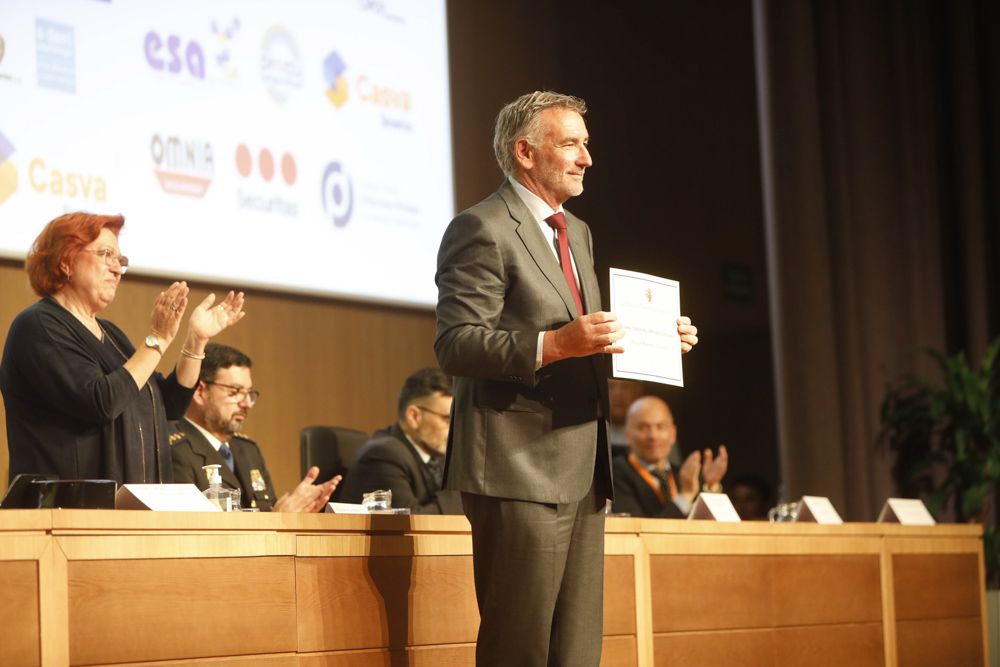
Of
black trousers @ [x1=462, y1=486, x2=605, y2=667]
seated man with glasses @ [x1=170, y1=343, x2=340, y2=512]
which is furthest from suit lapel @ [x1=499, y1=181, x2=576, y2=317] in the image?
seated man with glasses @ [x1=170, y1=343, x2=340, y2=512]

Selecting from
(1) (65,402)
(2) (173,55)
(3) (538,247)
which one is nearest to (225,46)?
(2) (173,55)

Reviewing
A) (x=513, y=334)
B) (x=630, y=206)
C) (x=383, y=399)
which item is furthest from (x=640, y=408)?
(x=513, y=334)

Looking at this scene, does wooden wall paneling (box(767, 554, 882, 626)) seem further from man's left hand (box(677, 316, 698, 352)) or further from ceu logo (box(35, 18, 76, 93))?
ceu logo (box(35, 18, 76, 93))

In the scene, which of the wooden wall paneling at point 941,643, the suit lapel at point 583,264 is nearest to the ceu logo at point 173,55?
the suit lapel at point 583,264

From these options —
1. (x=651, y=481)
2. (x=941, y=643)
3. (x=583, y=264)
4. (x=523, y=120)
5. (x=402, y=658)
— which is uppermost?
(x=523, y=120)

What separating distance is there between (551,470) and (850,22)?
5.36 metres

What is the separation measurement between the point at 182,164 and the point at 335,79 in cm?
81

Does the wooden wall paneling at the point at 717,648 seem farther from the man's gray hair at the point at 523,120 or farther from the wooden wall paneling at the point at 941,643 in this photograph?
the man's gray hair at the point at 523,120

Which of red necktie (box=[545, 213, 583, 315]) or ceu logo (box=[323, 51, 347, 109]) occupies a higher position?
ceu logo (box=[323, 51, 347, 109])

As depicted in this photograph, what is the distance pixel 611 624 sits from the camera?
2992mm

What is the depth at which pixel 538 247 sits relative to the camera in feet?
7.46

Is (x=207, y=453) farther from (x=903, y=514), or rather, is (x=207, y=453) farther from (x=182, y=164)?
(x=903, y=514)

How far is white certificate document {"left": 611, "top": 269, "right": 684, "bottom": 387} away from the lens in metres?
2.21

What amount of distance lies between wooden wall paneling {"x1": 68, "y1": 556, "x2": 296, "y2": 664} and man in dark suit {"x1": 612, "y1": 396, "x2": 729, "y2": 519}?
2181 mm
